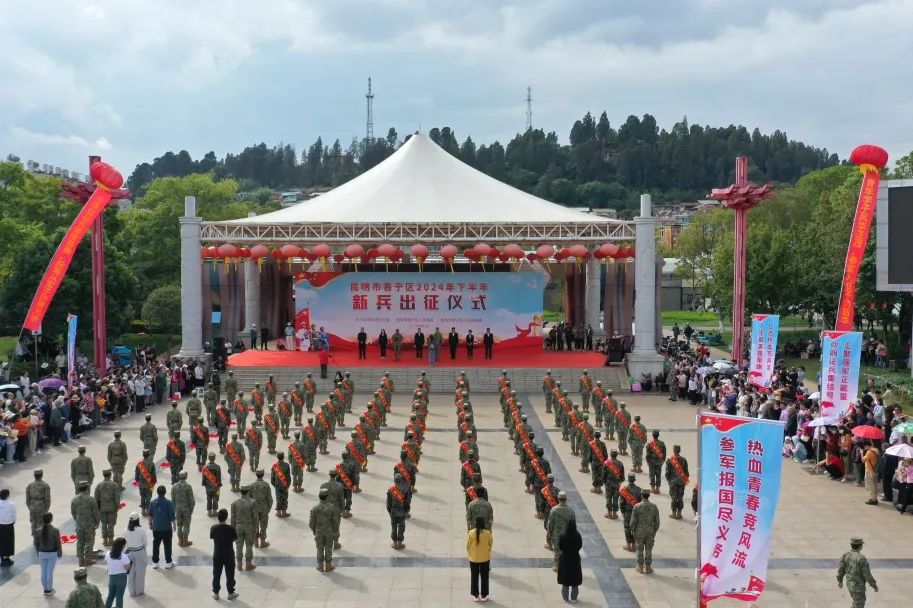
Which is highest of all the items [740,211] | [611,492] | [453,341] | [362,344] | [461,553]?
[740,211]

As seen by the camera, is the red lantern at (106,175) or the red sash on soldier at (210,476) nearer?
the red sash on soldier at (210,476)

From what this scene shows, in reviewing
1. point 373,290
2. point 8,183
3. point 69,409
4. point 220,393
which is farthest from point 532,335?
point 8,183

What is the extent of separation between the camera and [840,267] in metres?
31.8

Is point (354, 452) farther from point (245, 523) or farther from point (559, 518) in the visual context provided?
point (559, 518)

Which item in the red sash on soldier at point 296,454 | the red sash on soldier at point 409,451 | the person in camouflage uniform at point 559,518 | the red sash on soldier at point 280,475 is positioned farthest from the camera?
the red sash on soldier at point 296,454

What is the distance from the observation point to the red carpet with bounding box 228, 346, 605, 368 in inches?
1065

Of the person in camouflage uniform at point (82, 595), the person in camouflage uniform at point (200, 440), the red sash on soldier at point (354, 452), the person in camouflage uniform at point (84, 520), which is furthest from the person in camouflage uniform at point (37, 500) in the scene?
the person in camouflage uniform at point (200, 440)

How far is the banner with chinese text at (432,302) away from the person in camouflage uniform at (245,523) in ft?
60.5

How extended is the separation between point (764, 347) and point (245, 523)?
13.9 meters

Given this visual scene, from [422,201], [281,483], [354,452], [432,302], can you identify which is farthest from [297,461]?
[432,302]

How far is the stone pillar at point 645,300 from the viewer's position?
86.0 feet

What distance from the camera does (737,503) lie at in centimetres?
779

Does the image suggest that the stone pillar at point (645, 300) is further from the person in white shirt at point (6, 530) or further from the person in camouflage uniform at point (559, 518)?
the person in white shirt at point (6, 530)

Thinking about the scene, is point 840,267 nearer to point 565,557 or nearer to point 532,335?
point 532,335
